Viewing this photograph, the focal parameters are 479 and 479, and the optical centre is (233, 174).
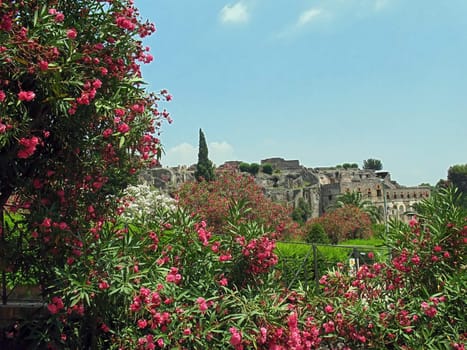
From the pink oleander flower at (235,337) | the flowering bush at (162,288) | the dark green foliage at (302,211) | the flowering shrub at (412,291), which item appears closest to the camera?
the pink oleander flower at (235,337)

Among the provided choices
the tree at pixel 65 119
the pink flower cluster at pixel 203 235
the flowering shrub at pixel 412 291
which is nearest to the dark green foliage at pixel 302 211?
the flowering shrub at pixel 412 291

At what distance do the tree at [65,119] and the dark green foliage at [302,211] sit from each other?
74.4m

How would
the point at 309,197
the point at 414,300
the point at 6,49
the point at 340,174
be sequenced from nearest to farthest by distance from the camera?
the point at 6,49
the point at 414,300
the point at 309,197
the point at 340,174

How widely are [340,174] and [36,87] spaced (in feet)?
318

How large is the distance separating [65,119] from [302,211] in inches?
3077

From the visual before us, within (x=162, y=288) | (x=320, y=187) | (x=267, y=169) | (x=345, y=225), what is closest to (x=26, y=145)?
(x=162, y=288)

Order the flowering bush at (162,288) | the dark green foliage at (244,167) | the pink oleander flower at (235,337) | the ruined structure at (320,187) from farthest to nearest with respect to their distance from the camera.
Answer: the dark green foliage at (244,167)
the ruined structure at (320,187)
the flowering bush at (162,288)
the pink oleander flower at (235,337)

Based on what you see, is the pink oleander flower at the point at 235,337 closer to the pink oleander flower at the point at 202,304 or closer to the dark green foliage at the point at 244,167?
the pink oleander flower at the point at 202,304

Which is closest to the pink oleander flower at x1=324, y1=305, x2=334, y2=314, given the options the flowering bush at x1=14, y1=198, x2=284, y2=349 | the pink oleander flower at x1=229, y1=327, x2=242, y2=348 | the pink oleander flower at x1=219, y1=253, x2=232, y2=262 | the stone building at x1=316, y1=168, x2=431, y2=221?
the flowering bush at x1=14, y1=198, x2=284, y2=349

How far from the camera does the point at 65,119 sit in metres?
4.59

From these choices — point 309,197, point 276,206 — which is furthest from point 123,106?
point 309,197

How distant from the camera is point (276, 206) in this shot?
2436cm

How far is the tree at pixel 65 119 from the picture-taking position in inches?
158

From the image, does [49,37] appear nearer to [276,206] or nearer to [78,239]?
[78,239]
